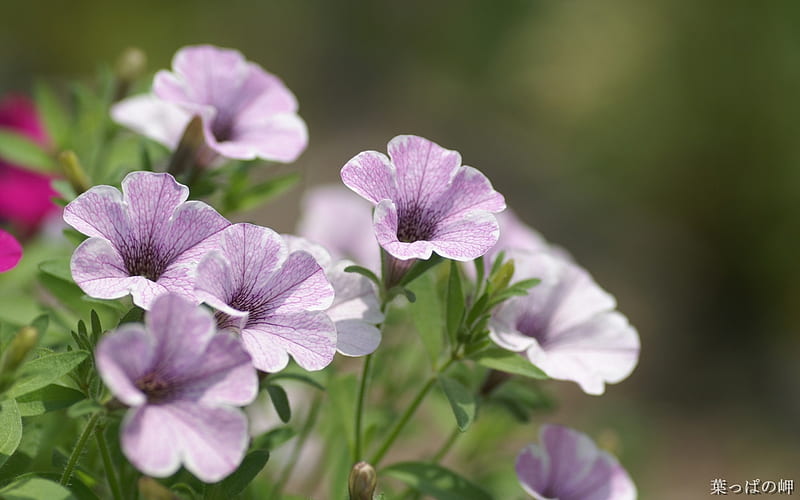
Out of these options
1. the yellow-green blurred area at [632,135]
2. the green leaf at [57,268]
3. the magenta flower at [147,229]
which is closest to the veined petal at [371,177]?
the magenta flower at [147,229]

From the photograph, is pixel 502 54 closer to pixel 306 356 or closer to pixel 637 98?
pixel 637 98

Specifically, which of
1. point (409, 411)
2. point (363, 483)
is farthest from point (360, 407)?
point (363, 483)

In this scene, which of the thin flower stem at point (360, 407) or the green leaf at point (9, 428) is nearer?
the green leaf at point (9, 428)

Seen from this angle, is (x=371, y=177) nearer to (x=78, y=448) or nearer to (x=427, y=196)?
(x=427, y=196)

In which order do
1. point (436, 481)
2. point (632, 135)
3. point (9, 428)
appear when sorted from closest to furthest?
1. point (9, 428)
2. point (436, 481)
3. point (632, 135)

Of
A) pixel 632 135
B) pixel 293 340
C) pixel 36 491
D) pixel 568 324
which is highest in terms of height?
pixel 632 135

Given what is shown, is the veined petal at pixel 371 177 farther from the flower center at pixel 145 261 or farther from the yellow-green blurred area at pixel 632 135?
the yellow-green blurred area at pixel 632 135
